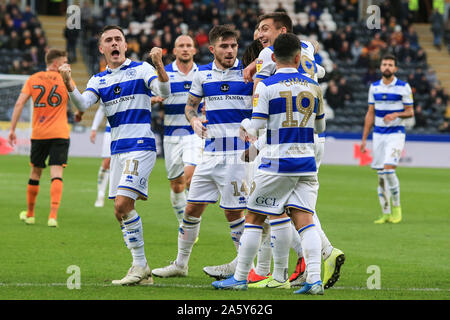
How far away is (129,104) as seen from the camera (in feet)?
24.0

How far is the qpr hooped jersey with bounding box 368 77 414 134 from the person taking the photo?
13.6m

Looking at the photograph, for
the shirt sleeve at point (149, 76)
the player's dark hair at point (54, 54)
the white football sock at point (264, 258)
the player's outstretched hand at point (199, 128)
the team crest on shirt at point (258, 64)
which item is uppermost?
the player's dark hair at point (54, 54)

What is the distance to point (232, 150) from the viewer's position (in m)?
7.60

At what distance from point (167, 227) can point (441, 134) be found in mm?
17438

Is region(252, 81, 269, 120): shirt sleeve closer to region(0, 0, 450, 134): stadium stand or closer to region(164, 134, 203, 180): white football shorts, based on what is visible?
region(164, 134, 203, 180): white football shorts

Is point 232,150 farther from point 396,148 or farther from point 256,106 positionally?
point 396,148

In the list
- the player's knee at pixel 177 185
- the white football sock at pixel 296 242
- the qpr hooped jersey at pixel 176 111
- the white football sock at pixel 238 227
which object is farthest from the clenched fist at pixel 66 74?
the player's knee at pixel 177 185

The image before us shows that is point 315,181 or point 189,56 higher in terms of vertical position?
point 189,56

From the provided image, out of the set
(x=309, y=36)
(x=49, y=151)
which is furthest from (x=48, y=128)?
(x=309, y=36)

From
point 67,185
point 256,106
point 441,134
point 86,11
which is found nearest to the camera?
point 256,106

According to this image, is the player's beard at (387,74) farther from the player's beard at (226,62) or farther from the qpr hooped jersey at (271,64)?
the qpr hooped jersey at (271,64)

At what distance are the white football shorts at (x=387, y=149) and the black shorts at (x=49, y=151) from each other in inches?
206

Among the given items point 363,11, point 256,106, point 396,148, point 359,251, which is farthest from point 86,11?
point 256,106

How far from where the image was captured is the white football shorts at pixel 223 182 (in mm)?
7527
